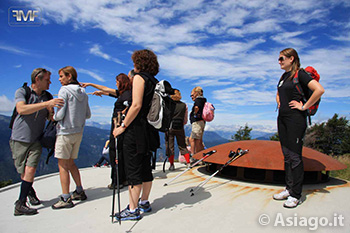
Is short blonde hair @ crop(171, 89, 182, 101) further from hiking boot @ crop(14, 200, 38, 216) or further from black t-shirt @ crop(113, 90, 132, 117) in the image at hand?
hiking boot @ crop(14, 200, 38, 216)

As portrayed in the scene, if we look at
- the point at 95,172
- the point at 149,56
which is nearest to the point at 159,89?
the point at 149,56

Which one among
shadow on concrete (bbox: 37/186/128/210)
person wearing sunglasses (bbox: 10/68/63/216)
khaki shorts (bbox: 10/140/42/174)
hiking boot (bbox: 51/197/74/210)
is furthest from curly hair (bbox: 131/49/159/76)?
shadow on concrete (bbox: 37/186/128/210)

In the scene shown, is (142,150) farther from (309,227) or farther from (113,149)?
(309,227)

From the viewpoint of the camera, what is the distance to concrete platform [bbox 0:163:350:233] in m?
2.79

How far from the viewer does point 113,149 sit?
322 cm

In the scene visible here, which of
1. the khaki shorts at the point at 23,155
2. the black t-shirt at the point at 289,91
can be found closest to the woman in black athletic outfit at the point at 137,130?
the khaki shorts at the point at 23,155

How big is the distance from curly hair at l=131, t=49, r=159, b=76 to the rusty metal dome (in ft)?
7.97

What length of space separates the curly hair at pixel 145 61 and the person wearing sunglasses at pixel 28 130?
121 centimetres

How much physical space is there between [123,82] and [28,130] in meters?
1.53

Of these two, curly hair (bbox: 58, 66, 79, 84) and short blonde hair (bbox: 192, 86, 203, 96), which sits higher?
short blonde hair (bbox: 192, 86, 203, 96)

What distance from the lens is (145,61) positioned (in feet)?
10.2

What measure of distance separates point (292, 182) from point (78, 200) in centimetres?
324

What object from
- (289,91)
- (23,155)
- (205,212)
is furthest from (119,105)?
(289,91)

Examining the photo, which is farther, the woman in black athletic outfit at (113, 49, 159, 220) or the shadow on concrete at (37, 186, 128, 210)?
the shadow on concrete at (37, 186, 128, 210)
